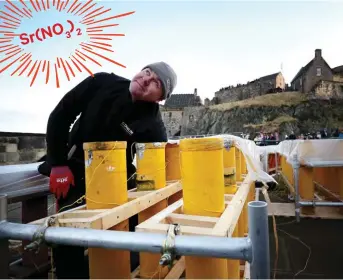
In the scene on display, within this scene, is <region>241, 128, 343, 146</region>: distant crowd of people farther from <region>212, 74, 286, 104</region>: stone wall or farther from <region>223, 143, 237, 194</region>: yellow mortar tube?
<region>212, 74, 286, 104</region>: stone wall

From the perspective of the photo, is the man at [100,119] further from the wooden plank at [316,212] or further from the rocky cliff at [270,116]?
the rocky cliff at [270,116]

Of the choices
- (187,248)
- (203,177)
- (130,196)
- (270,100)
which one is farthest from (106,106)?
(270,100)

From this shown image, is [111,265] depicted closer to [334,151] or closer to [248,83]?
[334,151]

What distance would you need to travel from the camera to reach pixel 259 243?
2.97 ft

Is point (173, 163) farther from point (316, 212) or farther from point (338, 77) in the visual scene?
point (338, 77)

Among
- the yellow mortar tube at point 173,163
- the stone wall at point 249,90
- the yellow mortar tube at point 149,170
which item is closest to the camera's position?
the yellow mortar tube at point 149,170

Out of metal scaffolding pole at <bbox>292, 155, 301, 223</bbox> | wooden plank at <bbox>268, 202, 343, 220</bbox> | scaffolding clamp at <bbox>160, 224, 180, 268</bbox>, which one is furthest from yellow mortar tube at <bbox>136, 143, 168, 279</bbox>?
wooden plank at <bbox>268, 202, 343, 220</bbox>

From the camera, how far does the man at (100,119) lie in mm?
2400

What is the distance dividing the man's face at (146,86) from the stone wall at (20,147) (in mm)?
4223

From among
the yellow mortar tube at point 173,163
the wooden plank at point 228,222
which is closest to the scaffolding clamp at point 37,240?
the wooden plank at point 228,222

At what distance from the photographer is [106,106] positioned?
109 inches

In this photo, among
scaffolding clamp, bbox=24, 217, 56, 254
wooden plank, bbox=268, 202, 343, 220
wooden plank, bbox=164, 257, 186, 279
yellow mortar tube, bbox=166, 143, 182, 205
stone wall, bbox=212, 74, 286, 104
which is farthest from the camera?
stone wall, bbox=212, 74, 286, 104

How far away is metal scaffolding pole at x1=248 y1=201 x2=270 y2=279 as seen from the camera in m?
0.90

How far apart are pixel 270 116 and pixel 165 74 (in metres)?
58.7
